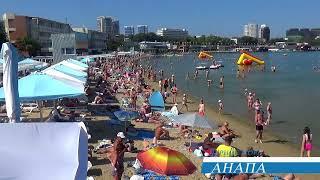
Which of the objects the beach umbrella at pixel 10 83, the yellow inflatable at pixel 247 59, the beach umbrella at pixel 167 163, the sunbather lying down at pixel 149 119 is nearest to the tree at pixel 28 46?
the yellow inflatable at pixel 247 59

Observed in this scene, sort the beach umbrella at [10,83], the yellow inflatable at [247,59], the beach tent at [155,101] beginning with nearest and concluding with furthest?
the beach umbrella at [10,83]
the beach tent at [155,101]
the yellow inflatable at [247,59]

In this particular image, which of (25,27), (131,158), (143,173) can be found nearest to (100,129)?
(131,158)

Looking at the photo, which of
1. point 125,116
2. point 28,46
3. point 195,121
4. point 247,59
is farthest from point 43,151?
point 28,46

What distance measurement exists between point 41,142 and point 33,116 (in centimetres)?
1325

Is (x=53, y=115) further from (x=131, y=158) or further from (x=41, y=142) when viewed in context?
(x=41, y=142)

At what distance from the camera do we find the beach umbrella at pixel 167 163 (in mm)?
7844

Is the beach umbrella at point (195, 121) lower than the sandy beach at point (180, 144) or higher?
higher

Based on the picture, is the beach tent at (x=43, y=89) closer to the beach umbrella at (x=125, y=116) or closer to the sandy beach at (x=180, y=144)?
the sandy beach at (x=180, y=144)

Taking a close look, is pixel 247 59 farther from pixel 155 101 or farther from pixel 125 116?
pixel 125 116

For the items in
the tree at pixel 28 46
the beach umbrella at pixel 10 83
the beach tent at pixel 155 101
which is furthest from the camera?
the tree at pixel 28 46

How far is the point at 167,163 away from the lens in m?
7.88

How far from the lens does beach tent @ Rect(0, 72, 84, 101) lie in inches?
465

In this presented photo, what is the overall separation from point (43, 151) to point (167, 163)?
4323 mm

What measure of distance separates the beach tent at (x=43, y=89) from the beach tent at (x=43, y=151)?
812cm
